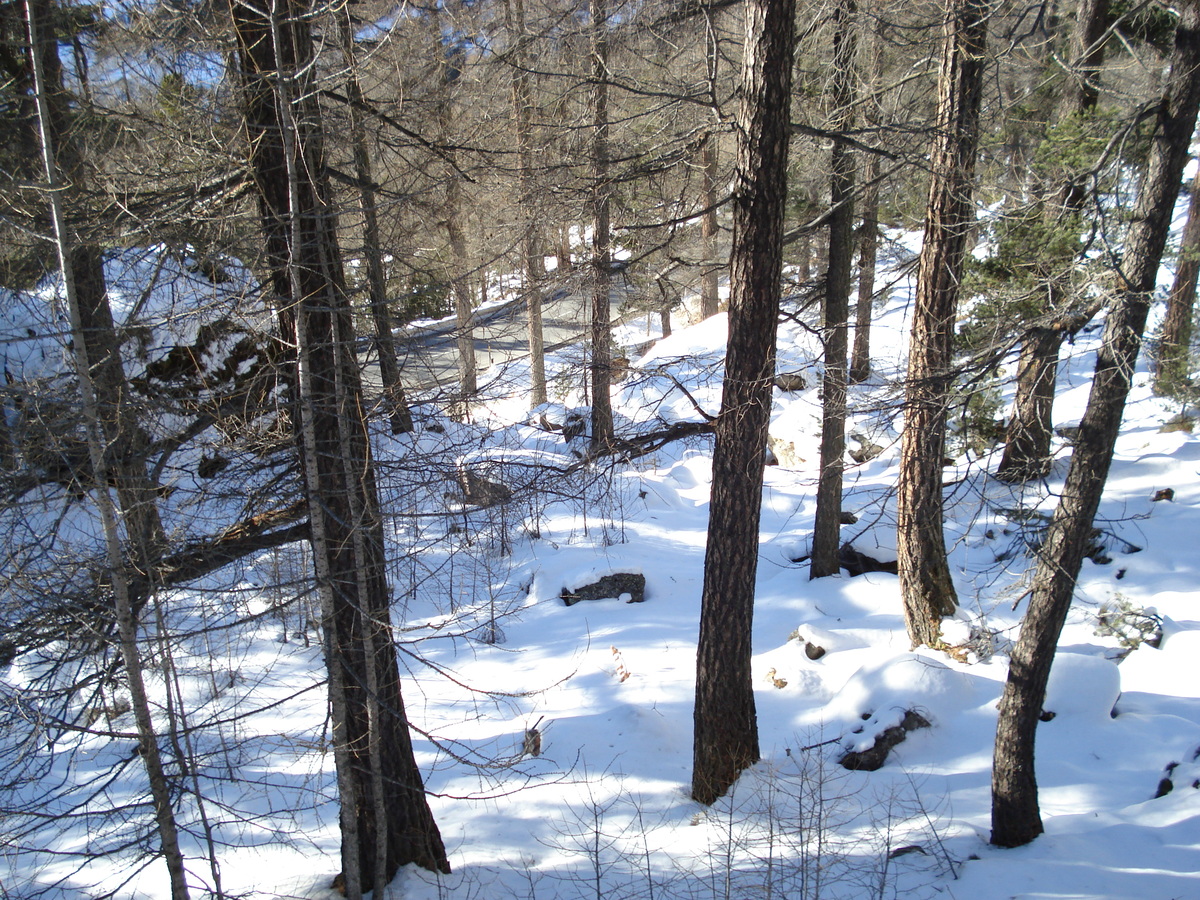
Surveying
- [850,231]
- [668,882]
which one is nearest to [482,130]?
[850,231]

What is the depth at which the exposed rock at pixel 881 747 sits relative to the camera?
6160 mm

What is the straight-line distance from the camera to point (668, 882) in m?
5.09

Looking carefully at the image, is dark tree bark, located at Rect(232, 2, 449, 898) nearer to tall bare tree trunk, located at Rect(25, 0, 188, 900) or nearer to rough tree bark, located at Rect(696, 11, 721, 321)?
tall bare tree trunk, located at Rect(25, 0, 188, 900)

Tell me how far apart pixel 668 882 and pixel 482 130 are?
7.08 meters

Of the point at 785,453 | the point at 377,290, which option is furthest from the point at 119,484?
the point at 785,453

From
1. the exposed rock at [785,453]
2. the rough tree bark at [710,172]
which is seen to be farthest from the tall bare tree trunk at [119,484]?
the exposed rock at [785,453]

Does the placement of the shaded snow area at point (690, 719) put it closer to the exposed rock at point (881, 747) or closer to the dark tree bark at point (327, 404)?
the exposed rock at point (881, 747)

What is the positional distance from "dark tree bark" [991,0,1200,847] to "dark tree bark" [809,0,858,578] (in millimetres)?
2466

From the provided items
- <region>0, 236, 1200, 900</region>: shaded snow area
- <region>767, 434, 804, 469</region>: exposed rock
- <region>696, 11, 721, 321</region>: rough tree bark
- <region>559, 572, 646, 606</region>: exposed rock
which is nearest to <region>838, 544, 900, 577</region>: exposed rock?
<region>0, 236, 1200, 900</region>: shaded snow area

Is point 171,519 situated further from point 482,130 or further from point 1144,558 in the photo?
point 1144,558

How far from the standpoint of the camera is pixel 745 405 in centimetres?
537

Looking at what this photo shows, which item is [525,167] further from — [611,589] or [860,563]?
[860,563]

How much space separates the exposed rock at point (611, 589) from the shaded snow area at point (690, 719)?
0.11m

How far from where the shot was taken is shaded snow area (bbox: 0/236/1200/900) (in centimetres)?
488
